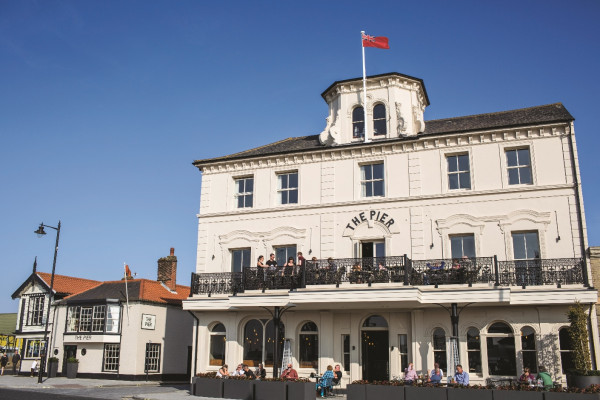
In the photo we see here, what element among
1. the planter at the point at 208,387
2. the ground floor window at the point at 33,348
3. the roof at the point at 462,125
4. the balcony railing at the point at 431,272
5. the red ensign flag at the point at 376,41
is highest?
the red ensign flag at the point at 376,41

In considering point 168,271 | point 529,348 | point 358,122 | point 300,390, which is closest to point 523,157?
point 358,122

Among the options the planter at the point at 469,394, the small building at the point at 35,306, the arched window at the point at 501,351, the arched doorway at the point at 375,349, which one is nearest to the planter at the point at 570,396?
the planter at the point at 469,394

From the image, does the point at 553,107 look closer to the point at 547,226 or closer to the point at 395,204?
the point at 547,226

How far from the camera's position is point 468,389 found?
52.5 feet

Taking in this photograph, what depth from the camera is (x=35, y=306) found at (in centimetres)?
3588

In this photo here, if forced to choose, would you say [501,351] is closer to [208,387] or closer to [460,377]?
[460,377]

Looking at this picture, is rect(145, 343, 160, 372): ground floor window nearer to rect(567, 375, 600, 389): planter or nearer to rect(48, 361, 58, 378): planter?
rect(48, 361, 58, 378): planter

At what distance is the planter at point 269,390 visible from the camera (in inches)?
722

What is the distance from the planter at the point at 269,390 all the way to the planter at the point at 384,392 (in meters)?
2.95

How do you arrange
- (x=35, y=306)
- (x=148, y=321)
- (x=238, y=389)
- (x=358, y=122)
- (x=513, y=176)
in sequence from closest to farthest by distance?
(x=238, y=389) < (x=513, y=176) < (x=358, y=122) < (x=148, y=321) < (x=35, y=306)

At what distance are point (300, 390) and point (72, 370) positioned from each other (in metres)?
19.2

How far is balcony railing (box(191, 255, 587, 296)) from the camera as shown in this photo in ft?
66.4

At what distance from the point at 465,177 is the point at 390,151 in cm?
338

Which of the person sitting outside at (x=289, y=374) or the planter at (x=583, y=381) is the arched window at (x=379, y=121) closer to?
the person sitting outside at (x=289, y=374)
